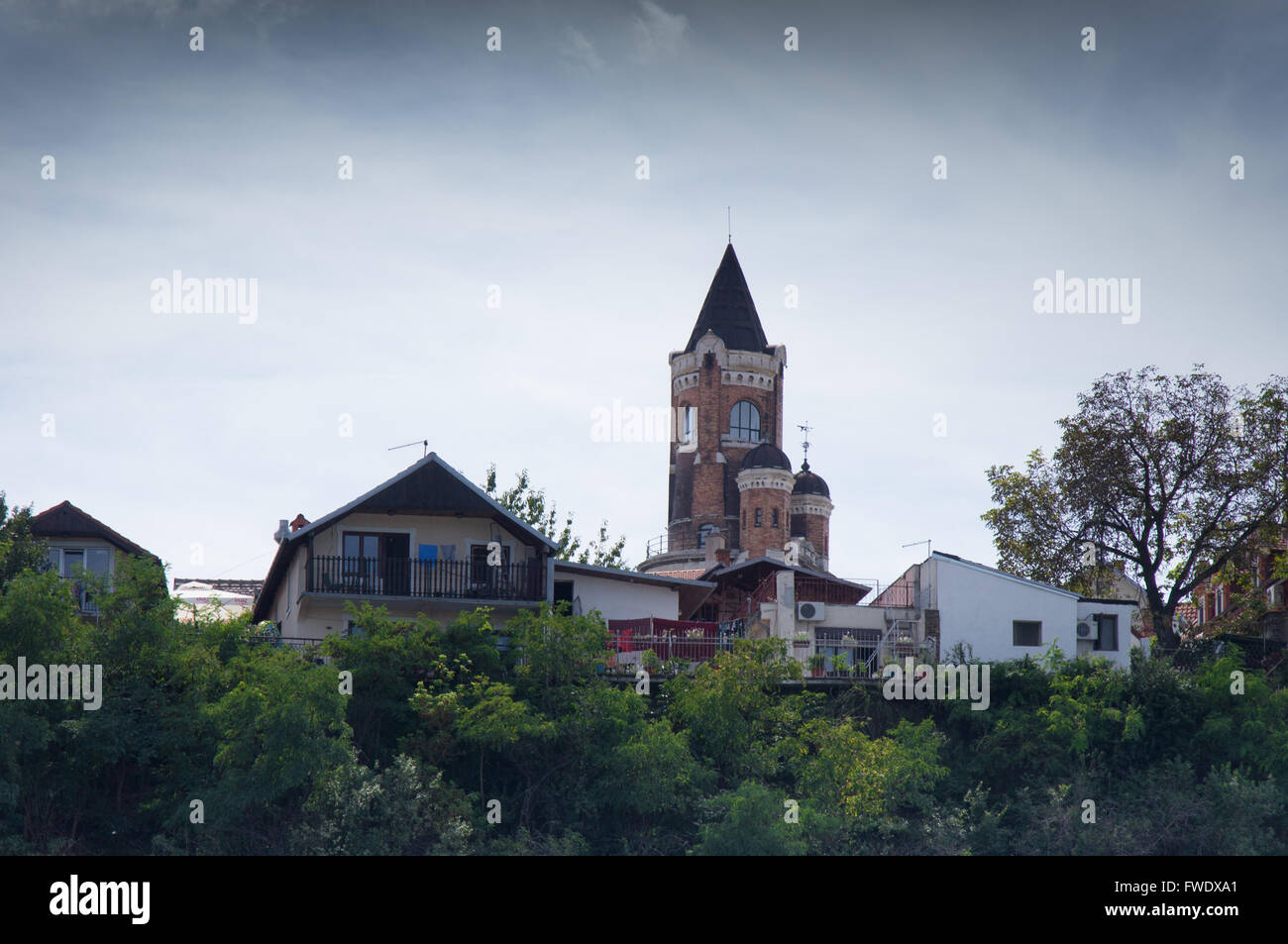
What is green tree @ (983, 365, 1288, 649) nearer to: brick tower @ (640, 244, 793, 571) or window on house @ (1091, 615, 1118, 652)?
window on house @ (1091, 615, 1118, 652)

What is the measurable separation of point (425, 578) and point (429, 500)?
A: 7.25 ft

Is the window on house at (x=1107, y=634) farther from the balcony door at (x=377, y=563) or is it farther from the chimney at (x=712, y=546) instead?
the chimney at (x=712, y=546)

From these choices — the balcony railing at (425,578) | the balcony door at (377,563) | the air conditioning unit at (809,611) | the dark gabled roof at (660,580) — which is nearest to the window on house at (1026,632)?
the air conditioning unit at (809,611)

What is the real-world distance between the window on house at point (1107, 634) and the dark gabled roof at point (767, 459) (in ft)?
121

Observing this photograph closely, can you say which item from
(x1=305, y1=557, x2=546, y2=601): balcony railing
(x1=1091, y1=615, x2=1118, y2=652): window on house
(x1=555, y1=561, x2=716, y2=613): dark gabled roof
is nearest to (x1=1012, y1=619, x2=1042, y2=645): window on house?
(x1=1091, y1=615, x2=1118, y2=652): window on house

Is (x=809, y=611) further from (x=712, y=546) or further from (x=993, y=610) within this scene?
(x=712, y=546)

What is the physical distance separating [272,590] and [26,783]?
16776 millimetres

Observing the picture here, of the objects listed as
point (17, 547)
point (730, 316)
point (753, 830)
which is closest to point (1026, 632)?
point (753, 830)

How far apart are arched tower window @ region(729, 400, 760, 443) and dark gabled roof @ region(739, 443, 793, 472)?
4.80 meters

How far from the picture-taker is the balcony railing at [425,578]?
142 feet

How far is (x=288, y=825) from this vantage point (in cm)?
3566

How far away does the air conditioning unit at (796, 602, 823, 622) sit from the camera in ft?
145

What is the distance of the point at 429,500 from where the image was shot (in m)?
44.1
